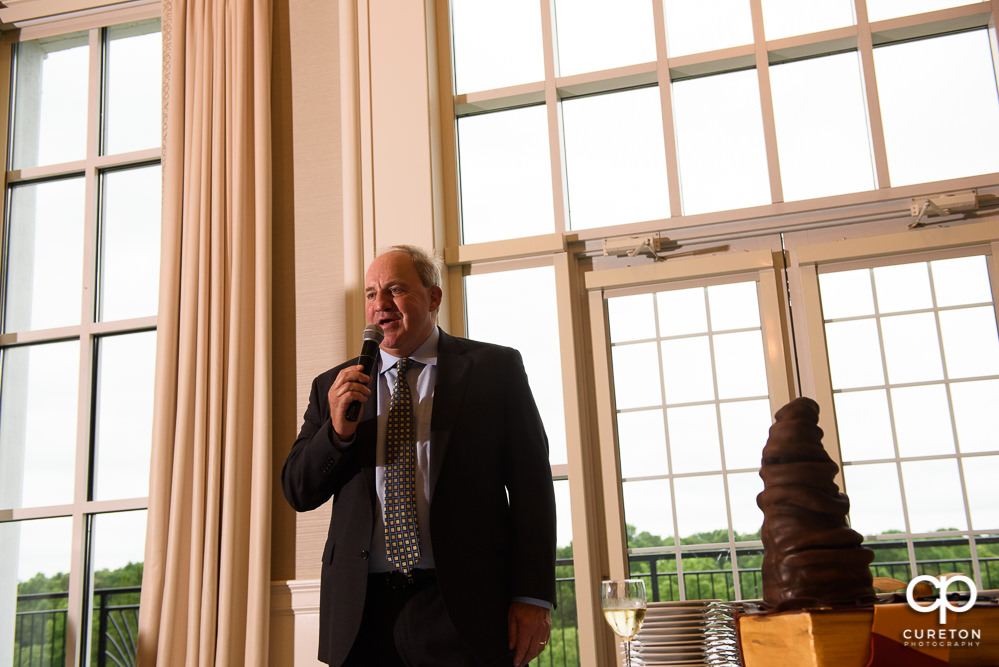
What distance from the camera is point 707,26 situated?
125 inches

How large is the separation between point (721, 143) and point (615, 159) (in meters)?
0.38

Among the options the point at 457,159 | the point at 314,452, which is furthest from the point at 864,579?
the point at 457,159

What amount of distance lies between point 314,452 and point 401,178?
1471mm

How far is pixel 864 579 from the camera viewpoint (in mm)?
742

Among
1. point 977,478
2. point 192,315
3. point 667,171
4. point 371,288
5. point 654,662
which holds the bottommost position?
point 654,662

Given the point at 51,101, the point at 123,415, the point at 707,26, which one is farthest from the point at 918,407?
the point at 51,101

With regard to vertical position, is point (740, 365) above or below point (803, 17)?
below

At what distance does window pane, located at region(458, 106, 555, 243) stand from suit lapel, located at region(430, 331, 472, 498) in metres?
1.22

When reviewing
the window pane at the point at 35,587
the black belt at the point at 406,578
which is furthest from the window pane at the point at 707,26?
the window pane at the point at 35,587

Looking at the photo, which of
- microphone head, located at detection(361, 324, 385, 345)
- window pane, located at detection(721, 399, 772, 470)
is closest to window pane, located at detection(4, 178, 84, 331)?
microphone head, located at detection(361, 324, 385, 345)

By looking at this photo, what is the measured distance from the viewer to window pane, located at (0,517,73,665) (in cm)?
321

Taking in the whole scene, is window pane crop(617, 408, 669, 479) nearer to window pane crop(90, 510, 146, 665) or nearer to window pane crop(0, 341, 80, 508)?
window pane crop(90, 510, 146, 665)

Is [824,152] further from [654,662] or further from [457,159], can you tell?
[654,662]

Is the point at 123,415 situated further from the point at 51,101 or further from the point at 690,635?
the point at 690,635
